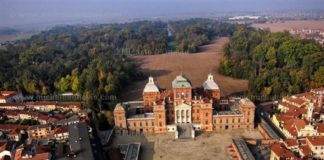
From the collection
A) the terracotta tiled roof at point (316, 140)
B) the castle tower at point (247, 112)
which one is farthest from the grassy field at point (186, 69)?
the terracotta tiled roof at point (316, 140)

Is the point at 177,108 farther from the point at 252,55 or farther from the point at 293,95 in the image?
the point at 252,55

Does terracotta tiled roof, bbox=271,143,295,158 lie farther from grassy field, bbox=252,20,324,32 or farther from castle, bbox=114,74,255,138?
grassy field, bbox=252,20,324,32

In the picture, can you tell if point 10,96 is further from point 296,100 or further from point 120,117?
point 296,100

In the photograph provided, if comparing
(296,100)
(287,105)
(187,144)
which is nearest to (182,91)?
(187,144)

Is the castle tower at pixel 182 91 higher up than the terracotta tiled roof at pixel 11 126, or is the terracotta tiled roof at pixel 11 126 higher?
the castle tower at pixel 182 91

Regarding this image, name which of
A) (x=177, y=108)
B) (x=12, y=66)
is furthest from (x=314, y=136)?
(x=12, y=66)

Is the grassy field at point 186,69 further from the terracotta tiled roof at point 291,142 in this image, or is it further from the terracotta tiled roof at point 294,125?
the terracotta tiled roof at point 291,142
